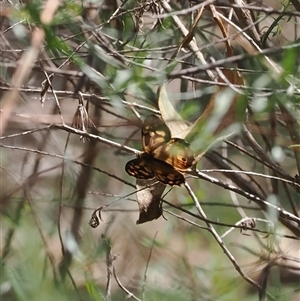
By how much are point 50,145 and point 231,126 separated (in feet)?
1.90

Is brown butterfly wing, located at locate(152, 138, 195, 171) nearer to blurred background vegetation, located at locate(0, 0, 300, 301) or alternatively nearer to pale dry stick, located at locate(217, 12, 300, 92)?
blurred background vegetation, located at locate(0, 0, 300, 301)

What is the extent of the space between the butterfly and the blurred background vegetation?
21 mm

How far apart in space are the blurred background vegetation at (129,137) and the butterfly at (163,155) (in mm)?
21

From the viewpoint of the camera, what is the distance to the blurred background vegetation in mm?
646

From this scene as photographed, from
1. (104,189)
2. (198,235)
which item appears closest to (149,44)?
(104,189)

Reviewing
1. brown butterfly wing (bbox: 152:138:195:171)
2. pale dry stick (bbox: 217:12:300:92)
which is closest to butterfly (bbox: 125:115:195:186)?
brown butterfly wing (bbox: 152:138:195:171)

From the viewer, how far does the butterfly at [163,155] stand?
64 cm

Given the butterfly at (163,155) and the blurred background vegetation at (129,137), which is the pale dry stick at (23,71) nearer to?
the blurred background vegetation at (129,137)

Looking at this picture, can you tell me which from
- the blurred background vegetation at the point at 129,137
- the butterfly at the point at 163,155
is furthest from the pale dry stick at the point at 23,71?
the butterfly at the point at 163,155

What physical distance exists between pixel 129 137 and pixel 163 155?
0.27 metres

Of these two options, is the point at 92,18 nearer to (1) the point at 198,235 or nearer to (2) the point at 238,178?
(2) the point at 238,178

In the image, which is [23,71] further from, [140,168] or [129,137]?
[129,137]

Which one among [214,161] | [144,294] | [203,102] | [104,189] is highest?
[203,102]

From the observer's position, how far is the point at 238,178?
1133mm
